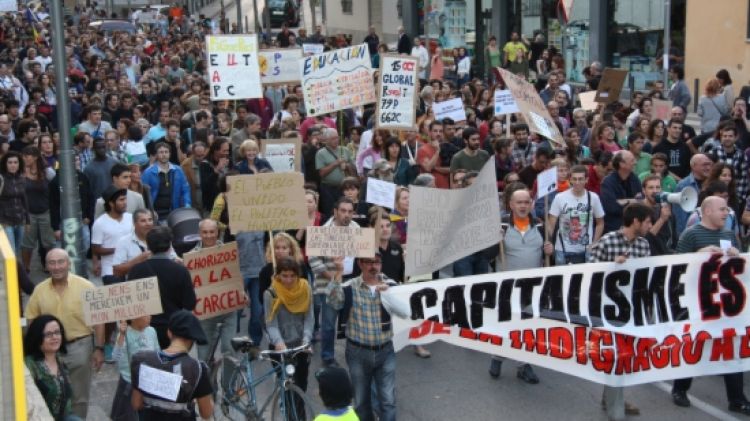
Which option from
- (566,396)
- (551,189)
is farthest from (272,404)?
(551,189)

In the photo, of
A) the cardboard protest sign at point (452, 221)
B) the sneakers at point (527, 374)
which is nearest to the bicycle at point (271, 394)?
the cardboard protest sign at point (452, 221)

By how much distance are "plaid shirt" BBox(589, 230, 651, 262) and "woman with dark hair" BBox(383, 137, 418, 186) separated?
15.4 ft

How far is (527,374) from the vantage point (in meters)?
9.62

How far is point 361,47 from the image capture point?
16.2 meters

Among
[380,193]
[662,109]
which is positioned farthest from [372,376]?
[662,109]

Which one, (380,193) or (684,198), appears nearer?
(684,198)

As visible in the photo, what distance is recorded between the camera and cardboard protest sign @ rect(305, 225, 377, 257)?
28.5 feet

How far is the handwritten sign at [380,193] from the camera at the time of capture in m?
11.2

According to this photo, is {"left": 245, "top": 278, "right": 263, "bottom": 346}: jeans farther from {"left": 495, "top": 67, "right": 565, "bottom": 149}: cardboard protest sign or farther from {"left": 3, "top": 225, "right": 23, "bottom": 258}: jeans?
{"left": 495, "top": 67, "right": 565, "bottom": 149}: cardboard protest sign

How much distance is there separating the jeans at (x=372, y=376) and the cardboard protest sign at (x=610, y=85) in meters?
10.6

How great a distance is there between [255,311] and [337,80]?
6.39 m

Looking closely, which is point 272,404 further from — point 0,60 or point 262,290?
point 0,60

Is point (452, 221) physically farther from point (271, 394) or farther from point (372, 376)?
point (271, 394)

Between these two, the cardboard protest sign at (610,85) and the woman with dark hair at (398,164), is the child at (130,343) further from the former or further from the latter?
the cardboard protest sign at (610,85)
